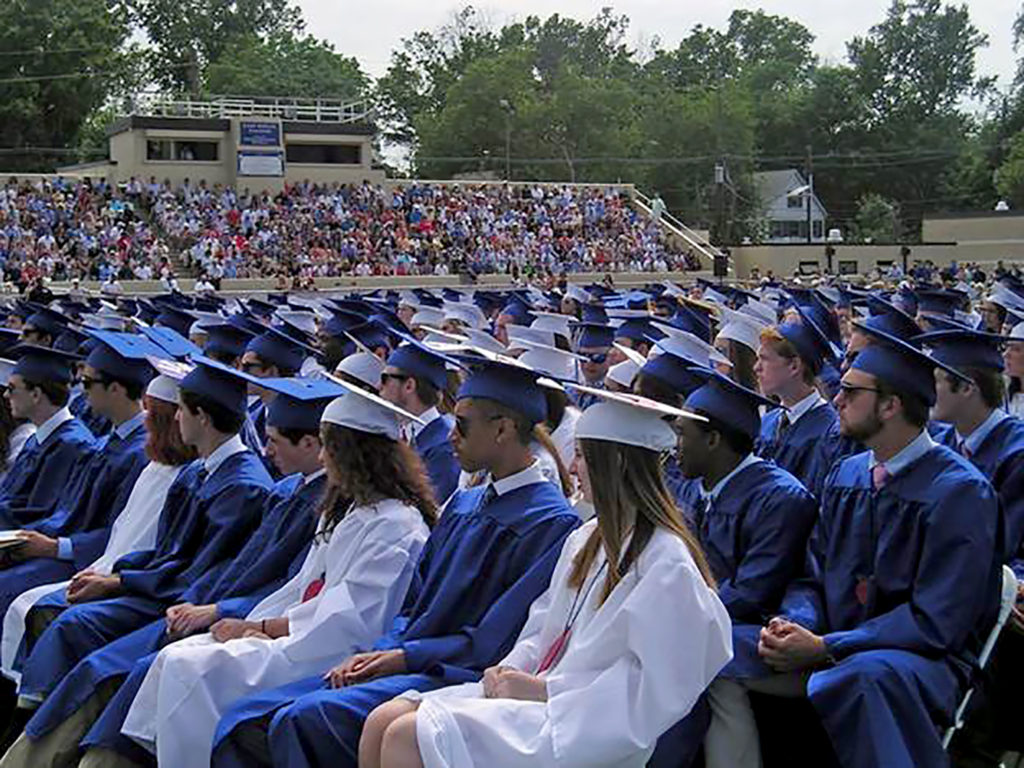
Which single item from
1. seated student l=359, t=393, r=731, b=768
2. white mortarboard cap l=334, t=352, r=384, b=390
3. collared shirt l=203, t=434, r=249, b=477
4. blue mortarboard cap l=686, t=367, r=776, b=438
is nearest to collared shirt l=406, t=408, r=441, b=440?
white mortarboard cap l=334, t=352, r=384, b=390

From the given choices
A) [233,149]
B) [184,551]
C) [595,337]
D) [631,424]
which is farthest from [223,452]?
[233,149]

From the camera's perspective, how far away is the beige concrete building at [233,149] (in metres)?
40.7

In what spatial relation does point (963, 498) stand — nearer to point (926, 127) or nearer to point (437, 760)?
point (437, 760)

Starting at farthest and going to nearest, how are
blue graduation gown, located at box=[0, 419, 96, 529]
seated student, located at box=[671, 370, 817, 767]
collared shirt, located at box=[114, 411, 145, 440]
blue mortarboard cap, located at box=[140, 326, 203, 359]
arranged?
blue graduation gown, located at box=[0, 419, 96, 529]
blue mortarboard cap, located at box=[140, 326, 203, 359]
collared shirt, located at box=[114, 411, 145, 440]
seated student, located at box=[671, 370, 817, 767]

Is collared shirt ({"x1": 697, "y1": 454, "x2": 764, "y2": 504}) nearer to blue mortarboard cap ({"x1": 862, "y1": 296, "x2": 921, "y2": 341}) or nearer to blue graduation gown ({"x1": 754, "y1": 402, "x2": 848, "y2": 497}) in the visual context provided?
blue mortarboard cap ({"x1": 862, "y1": 296, "x2": 921, "y2": 341})

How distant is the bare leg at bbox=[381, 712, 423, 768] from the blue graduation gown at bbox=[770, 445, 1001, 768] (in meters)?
1.28

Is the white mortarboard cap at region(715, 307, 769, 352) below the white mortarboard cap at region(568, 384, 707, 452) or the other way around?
below

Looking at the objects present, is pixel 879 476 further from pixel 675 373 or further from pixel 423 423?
pixel 423 423

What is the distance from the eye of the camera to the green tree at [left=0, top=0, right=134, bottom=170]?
54.6 m

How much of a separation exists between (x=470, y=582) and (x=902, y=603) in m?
1.43

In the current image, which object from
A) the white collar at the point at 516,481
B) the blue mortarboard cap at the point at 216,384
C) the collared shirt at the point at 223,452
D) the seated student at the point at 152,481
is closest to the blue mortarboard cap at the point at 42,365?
the seated student at the point at 152,481

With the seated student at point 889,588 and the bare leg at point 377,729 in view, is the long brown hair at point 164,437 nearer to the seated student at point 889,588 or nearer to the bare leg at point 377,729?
the bare leg at point 377,729

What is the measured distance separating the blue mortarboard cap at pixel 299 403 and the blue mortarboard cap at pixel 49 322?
5418 mm

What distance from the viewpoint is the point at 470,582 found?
469cm
